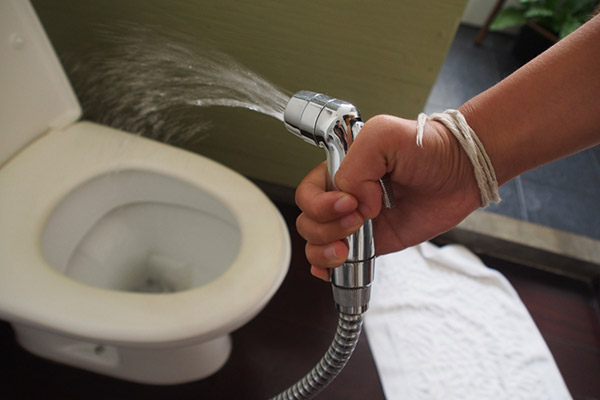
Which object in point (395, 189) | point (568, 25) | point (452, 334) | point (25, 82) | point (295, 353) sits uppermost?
point (25, 82)

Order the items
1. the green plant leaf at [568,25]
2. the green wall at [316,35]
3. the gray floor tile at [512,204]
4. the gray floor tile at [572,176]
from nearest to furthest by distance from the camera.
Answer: the green wall at [316,35]
the gray floor tile at [512,204]
the gray floor tile at [572,176]
the green plant leaf at [568,25]

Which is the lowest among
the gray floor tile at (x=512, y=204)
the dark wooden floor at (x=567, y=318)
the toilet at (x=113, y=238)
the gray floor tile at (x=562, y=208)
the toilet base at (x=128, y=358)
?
the dark wooden floor at (x=567, y=318)

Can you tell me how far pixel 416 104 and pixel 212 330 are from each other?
64cm

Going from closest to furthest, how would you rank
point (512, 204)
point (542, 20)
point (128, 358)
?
point (128, 358)
point (512, 204)
point (542, 20)

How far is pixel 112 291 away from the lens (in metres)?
0.58

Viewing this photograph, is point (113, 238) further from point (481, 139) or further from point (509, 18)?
point (509, 18)

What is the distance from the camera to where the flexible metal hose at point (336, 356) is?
→ 39cm

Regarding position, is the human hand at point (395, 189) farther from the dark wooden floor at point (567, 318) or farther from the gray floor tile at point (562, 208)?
the gray floor tile at point (562, 208)

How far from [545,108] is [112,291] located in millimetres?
598

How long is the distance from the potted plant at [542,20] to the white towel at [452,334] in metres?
1.18

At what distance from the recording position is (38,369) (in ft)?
2.94

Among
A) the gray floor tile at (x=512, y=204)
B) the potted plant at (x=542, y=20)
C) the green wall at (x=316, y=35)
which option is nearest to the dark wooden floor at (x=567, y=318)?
the gray floor tile at (x=512, y=204)

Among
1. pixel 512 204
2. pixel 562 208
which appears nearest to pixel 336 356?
pixel 512 204

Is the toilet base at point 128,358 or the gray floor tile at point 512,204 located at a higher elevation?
the toilet base at point 128,358
